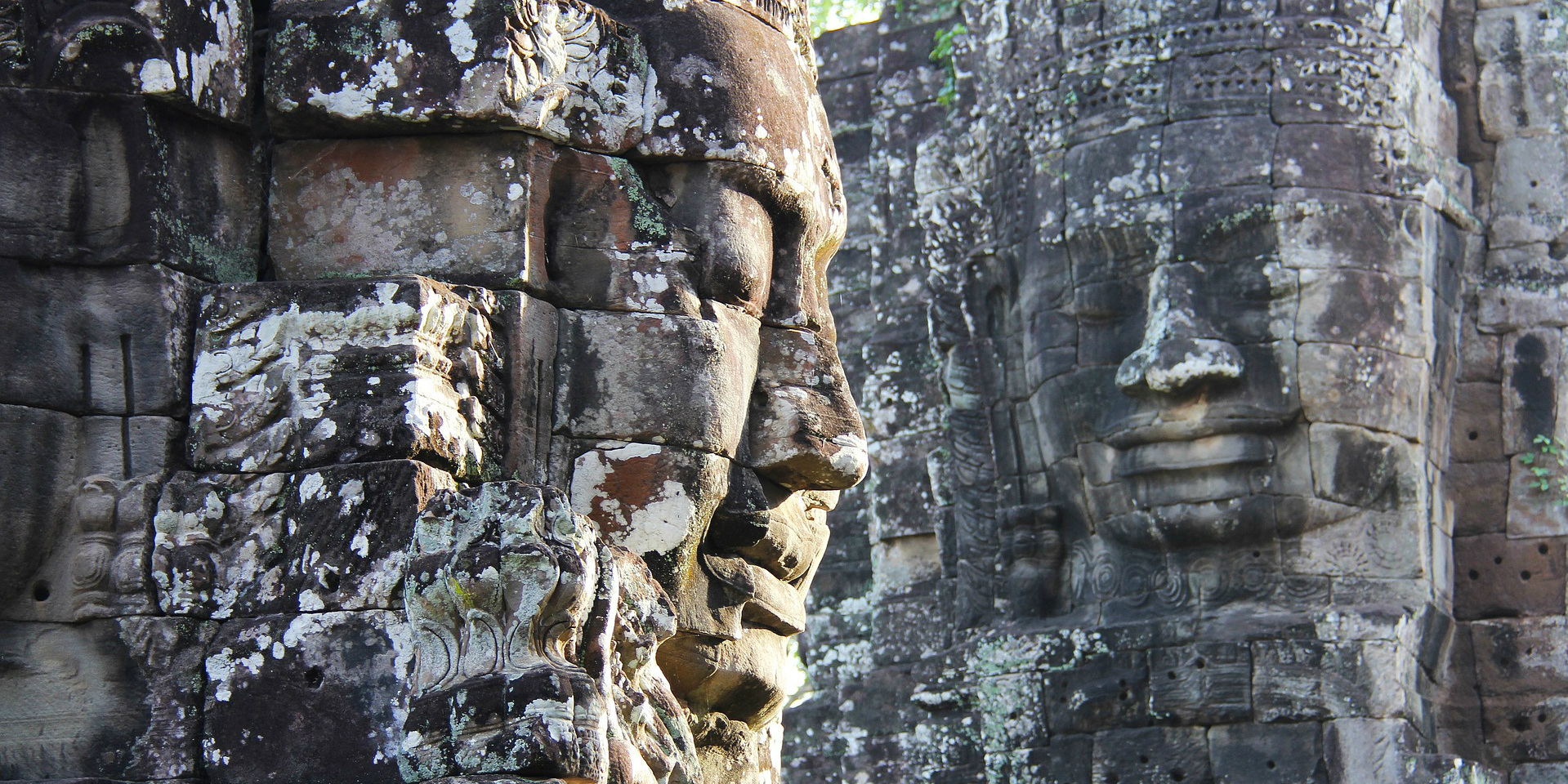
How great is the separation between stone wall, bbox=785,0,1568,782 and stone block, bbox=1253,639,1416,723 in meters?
0.01

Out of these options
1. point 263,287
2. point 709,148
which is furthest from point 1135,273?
point 263,287

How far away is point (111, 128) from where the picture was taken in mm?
4582

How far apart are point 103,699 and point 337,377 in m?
0.76

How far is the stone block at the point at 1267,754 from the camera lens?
34.4 ft

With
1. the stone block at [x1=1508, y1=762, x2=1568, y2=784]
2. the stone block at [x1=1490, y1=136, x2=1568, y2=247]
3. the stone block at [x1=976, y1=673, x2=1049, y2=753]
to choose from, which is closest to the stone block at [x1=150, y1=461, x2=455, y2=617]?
the stone block at [x1=976, y1=673, x2=1049, y2=753]

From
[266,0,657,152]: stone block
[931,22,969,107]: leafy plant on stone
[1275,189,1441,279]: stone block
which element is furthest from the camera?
[931,22,969,107]: leafy plant on stone

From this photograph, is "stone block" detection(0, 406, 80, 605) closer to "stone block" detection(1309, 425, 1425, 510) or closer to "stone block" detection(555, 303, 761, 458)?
"stone block" detection(555, 303, 761, 458)

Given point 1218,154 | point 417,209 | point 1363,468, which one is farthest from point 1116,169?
point 417,209

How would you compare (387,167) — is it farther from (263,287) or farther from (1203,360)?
(1203,360)

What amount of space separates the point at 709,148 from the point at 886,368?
26.0 feet

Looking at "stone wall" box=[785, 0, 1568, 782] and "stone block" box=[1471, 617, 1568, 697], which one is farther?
"stone block" box=[1471, 617, 1568, 697]

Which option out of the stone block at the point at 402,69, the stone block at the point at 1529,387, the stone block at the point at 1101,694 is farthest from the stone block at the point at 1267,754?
the stone block at the point at 402,69

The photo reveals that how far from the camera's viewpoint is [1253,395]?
10.7 meters

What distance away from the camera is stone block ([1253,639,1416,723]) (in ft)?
34.3
